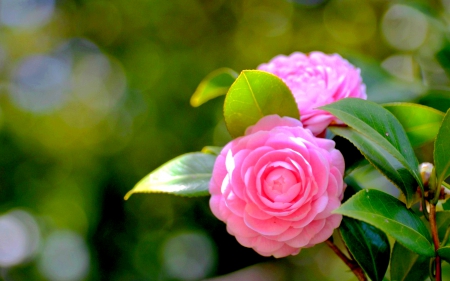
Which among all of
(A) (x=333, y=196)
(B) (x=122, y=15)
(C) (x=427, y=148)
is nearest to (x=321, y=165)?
(A) (x=333, y=196)

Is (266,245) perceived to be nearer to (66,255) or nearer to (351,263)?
(351,263)

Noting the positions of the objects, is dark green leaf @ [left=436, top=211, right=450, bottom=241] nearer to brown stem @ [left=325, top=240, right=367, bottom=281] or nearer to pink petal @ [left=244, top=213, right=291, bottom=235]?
brown stem @ [left=325, top=240, right=367, bottom=281]

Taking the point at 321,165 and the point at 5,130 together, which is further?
the point at 5,130

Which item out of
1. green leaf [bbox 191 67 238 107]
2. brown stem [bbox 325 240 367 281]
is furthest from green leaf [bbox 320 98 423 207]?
green leaf [bbox 191 67 238 107]

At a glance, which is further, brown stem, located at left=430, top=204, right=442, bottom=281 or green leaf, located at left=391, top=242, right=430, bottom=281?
green leaf, located at left=391, top=242, right=430, bottom=281

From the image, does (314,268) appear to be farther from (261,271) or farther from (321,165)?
(321,165)

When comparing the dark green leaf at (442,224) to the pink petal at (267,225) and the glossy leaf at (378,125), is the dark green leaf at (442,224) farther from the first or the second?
the pink petal at (267,225)
